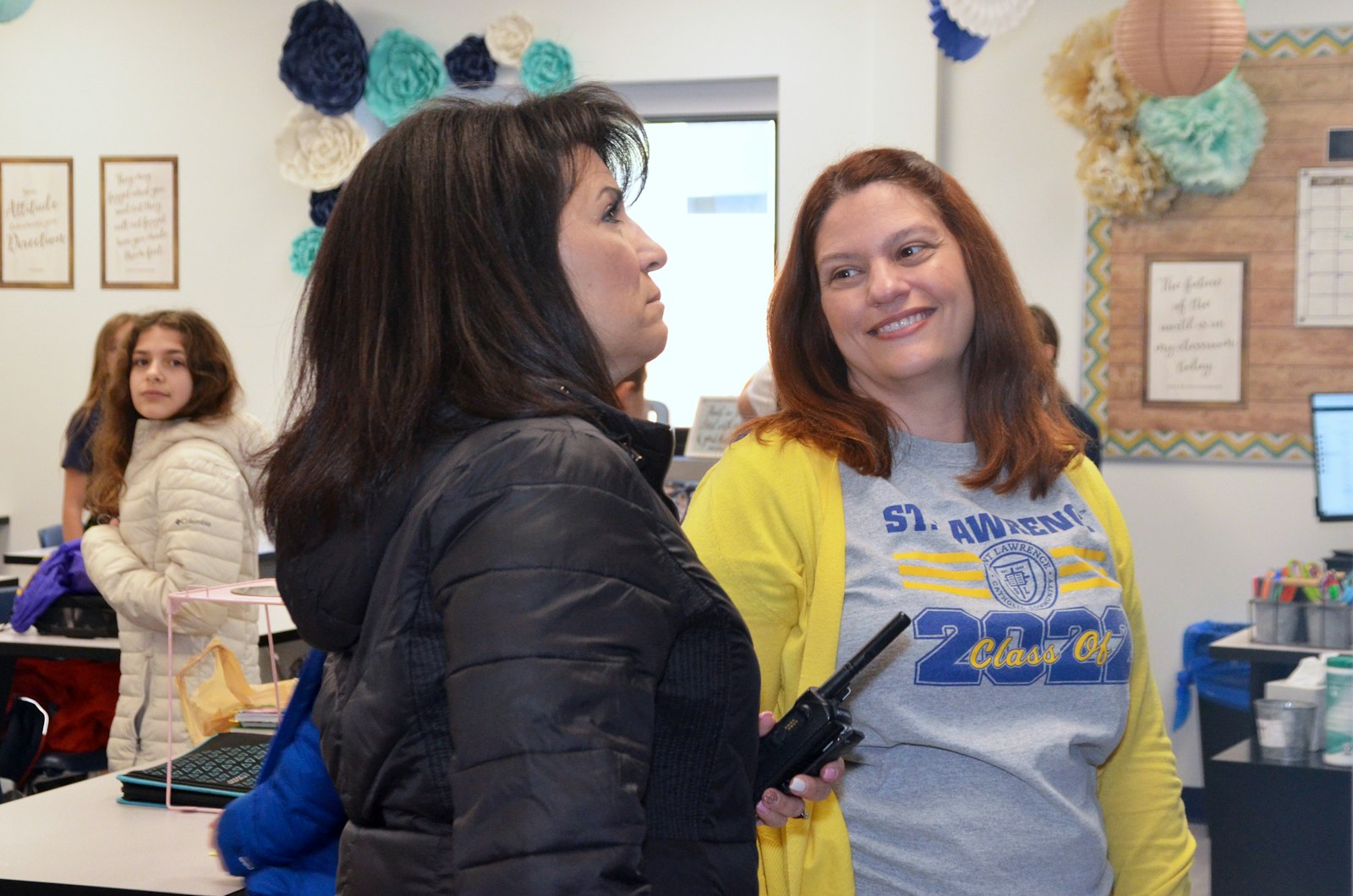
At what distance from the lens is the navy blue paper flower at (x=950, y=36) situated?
13.1 feet

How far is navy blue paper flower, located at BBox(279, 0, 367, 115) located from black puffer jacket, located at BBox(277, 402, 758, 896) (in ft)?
14.8

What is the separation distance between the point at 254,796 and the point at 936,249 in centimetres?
106

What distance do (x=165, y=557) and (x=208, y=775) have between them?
49.6 inches

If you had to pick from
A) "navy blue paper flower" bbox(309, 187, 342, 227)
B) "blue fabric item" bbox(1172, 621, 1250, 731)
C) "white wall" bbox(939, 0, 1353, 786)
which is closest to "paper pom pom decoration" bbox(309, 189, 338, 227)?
"navy blue paper flower" bbox(309, 187, 342, 227)

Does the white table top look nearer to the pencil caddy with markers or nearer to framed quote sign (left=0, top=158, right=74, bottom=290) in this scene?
framed quote sign (left=0, top=158, right=74, bottom=290)

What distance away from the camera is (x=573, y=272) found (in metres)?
1.04

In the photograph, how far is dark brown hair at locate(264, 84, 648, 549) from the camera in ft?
A: 3.15

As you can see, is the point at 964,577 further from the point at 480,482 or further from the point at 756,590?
the point at 480,482

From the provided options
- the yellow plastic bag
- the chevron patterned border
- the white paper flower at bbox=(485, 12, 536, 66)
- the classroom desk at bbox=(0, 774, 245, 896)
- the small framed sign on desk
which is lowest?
the classroom desk at bbox=(0, 774, 245, 896)

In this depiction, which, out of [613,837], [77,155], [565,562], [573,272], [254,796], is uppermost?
[77,155]

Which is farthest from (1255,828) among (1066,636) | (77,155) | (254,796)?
(77,155)

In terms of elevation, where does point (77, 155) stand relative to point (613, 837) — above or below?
above

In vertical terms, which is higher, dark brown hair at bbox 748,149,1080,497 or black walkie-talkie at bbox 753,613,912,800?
dark brown hair at bbox 748,149,1080,497

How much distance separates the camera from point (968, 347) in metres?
1.68
